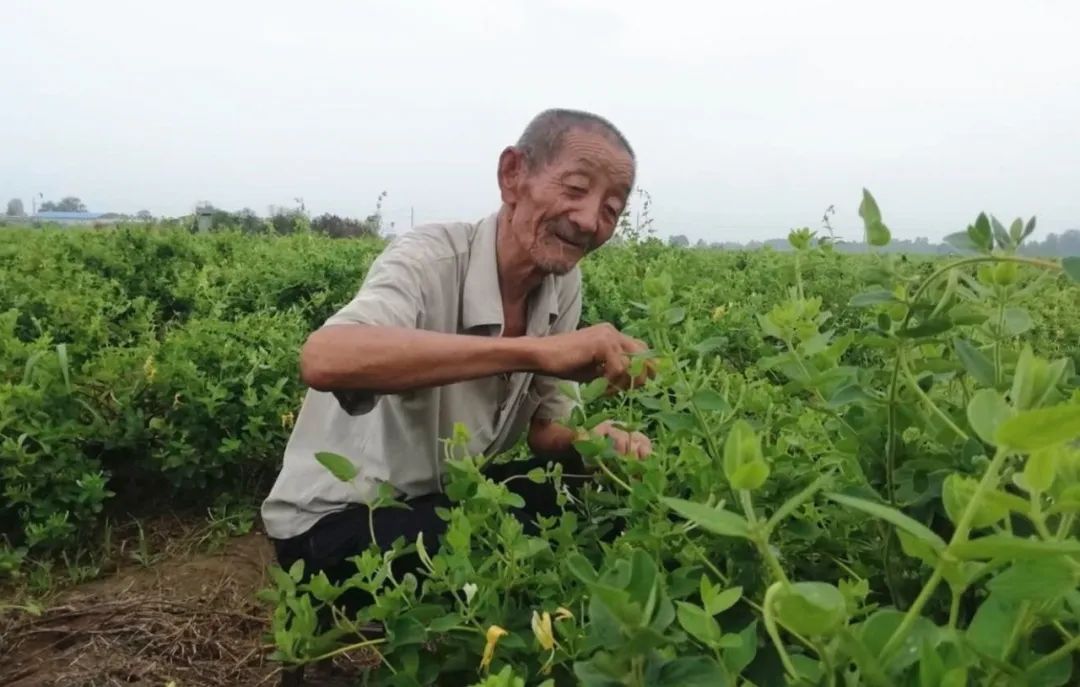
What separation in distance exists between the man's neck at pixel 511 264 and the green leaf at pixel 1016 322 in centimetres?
134

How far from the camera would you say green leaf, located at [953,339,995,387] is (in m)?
0.81

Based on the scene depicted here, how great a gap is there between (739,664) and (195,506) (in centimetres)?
286

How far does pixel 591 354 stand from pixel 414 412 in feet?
2.14

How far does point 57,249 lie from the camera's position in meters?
5.79

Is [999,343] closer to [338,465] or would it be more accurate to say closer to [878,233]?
[878,233]

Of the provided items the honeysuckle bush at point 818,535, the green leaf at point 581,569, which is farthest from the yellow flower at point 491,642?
the green leaf at point 581,569

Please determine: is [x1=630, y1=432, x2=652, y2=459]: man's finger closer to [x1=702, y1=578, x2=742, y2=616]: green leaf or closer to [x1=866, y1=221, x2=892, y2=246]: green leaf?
[x1=866, y1=221, x2=892, y2=246]: green leaf

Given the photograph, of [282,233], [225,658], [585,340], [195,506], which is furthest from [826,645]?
[282,233]

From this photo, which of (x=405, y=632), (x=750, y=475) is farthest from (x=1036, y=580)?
(x=405, y=632)

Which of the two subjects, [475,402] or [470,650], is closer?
[470,650]

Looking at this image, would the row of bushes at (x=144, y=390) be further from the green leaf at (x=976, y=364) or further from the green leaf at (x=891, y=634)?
the green leaf at (x=891, y=634)

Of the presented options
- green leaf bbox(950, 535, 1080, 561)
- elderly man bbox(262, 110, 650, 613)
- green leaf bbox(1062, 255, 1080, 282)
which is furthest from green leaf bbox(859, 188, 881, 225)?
elderly man bbox(262, 110, 650, 613)

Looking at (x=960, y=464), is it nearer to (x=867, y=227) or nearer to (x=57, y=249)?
(x=867, y=227)

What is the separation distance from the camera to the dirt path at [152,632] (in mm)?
2266
